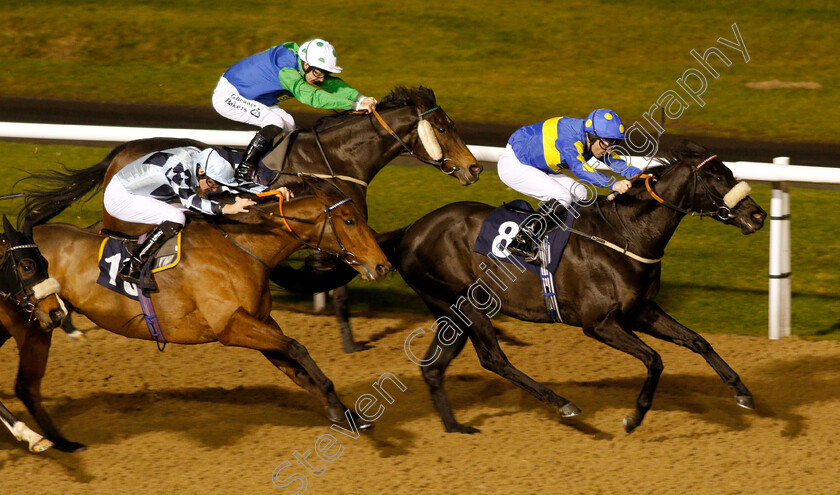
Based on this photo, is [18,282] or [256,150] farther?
[256,150]

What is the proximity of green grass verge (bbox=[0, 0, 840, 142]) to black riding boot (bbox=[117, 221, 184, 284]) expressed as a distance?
9208 mm

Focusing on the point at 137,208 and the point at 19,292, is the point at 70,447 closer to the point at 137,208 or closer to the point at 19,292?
the point at 19,292

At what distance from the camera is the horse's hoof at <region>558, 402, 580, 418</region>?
566 cm

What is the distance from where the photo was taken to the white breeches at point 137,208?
5.62 meters

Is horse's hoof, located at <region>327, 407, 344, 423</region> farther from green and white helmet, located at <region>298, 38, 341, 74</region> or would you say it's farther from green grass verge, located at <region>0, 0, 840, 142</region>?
green grass verge, located at <region>0, 0, 840, 142</region>

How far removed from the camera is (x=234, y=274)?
547cm

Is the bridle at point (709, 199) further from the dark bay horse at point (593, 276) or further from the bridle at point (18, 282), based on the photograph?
the bridle at point (18, 282)

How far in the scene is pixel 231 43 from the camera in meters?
18.0

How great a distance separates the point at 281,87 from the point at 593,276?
104 inches

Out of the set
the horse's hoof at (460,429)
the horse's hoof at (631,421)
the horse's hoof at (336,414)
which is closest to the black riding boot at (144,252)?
the horse's hoof at (336,414)

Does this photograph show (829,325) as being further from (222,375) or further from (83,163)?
(83,163)

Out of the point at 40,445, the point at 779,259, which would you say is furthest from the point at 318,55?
the point at 779,259

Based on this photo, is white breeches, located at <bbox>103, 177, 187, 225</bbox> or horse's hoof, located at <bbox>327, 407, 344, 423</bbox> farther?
white breeches, located at <bbox>103, 177, 187, 225</bbox>

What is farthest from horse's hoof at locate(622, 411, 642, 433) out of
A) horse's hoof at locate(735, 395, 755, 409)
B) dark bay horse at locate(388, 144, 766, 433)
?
horse's hoof at locate(735, 395, 755, 409)
